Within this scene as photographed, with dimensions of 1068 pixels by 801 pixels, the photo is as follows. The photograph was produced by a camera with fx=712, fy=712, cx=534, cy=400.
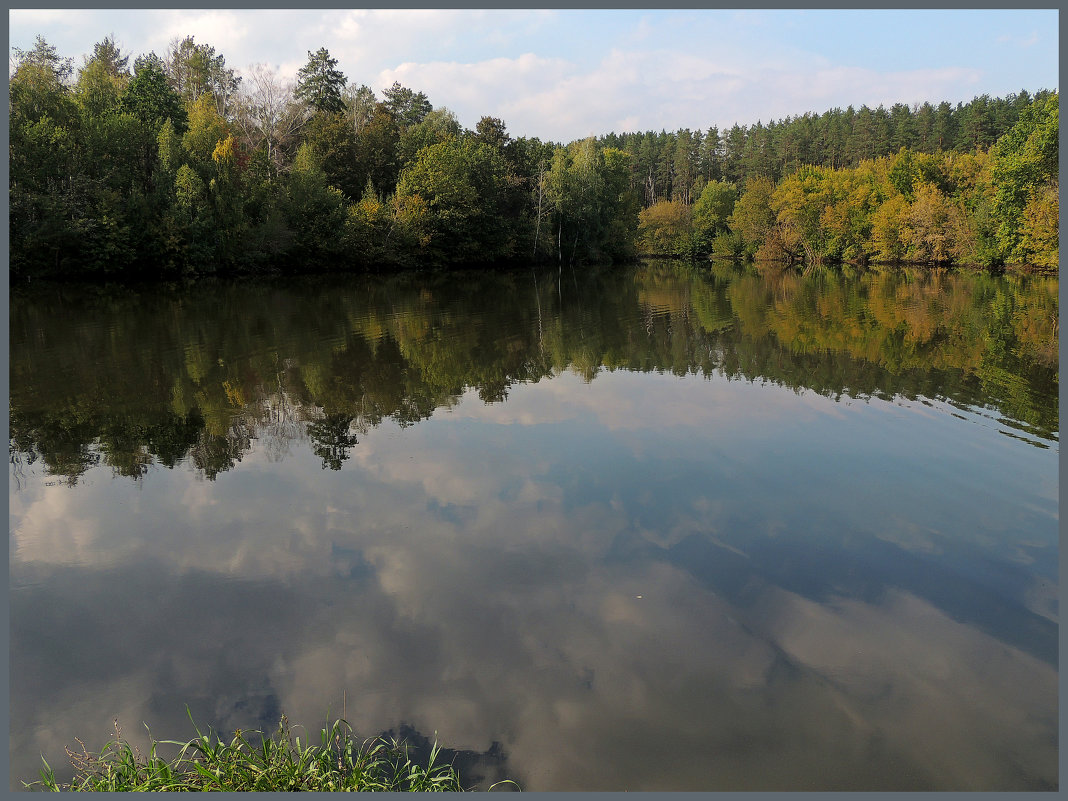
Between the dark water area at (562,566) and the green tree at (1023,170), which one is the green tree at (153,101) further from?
the green tree at (1023,170)

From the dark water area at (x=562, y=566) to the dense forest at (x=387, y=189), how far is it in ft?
90.7

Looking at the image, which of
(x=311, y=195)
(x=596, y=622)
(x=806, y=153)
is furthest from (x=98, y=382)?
(x=806, y=153)

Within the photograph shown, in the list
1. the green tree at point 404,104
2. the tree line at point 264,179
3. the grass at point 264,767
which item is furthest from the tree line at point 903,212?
the grass at point 264,767

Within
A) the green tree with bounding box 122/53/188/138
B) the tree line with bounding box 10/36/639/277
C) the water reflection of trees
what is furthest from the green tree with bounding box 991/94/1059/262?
the green tree with bounding box 122/53/188/138

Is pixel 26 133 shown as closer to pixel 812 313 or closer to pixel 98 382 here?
pixel 98 382

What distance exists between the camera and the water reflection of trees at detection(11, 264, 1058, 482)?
1167 cm

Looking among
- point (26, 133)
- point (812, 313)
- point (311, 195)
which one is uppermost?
point (26, 133)

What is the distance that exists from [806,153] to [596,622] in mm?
101086

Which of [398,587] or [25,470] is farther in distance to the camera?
[25,470]

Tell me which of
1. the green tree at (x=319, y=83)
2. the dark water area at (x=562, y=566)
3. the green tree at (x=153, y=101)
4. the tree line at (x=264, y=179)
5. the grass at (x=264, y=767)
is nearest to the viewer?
the grass at (x=264, y=767)

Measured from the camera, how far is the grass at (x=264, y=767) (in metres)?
3.91

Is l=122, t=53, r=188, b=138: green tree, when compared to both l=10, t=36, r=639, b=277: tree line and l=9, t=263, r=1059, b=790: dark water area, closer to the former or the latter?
l=10, t=36, r=639, b=277: tree line

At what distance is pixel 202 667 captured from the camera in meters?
5.34

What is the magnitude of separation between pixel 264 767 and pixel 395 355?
14.7m
